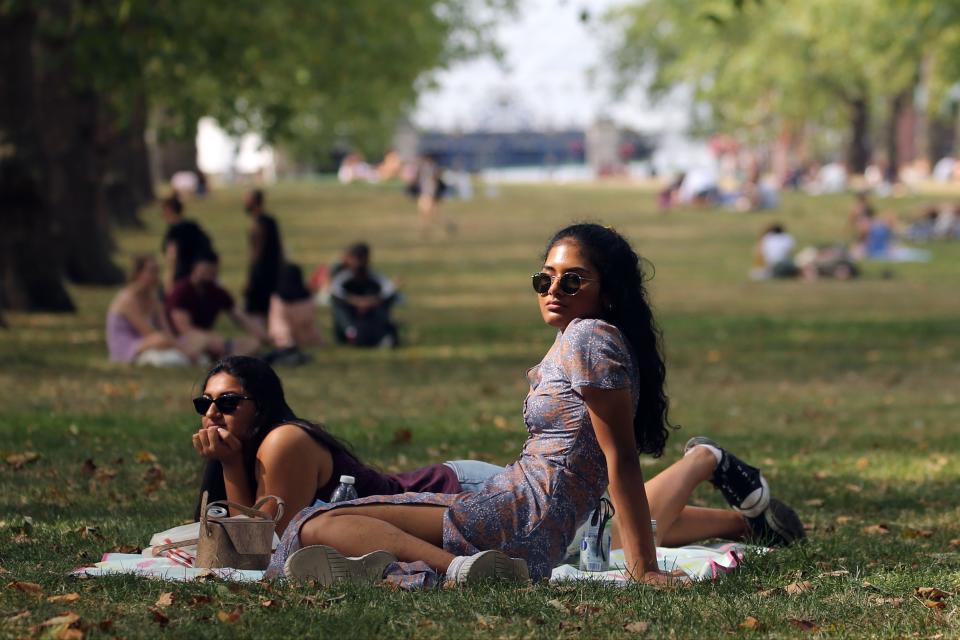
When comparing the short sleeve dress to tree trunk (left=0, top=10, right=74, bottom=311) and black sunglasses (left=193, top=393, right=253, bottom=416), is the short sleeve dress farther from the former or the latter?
tree trunk (left=0, top=10, right=74, bottom=311)

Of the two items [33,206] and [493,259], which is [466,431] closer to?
[33,206]

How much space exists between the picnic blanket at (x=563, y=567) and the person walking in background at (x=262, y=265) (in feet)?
36.0

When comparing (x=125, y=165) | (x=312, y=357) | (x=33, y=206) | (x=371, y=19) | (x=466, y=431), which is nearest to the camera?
(x=466, y=431)

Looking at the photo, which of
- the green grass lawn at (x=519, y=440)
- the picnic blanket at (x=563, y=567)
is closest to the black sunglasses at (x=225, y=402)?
the picnic blanket at (x=563, y=567)

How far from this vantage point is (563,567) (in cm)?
667

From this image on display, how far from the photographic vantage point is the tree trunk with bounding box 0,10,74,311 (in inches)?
705

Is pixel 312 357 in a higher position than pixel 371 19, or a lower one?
lower

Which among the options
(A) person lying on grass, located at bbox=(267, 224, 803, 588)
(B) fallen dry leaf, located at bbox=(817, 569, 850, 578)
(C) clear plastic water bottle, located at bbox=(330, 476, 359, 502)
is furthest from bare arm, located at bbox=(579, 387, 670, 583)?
(C) clear plastic water bottle, located at bbox=(330, 476, 359, 502)

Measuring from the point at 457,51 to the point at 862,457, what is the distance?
160 feet

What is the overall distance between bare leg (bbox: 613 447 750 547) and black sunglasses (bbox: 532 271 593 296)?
4.98ft

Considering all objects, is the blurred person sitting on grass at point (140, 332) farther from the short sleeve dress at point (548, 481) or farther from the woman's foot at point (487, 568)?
the woman's foot at point (487, 568)

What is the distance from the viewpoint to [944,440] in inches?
449

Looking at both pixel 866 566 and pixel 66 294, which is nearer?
pixel 866 566

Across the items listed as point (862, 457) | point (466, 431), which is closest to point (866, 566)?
point (862, 457)
